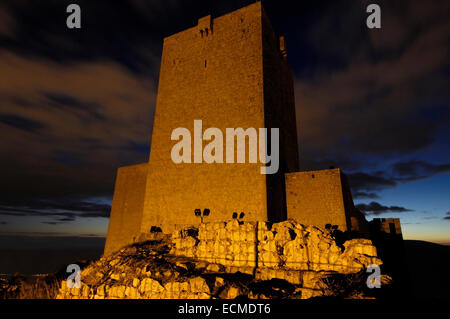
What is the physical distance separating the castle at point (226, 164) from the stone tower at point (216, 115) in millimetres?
64

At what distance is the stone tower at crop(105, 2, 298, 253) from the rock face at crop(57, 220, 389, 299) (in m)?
4.15

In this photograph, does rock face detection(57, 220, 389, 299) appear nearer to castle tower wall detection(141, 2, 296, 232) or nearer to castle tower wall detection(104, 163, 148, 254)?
castle tower wall detection(141, 2, 296, 232)

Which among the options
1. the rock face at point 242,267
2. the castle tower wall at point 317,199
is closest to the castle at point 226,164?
the castle tower wall at point 317,199

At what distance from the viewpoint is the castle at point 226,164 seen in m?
13.9

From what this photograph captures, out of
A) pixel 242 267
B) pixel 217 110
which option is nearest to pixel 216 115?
pixel 217 110

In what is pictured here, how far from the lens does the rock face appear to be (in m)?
7.15

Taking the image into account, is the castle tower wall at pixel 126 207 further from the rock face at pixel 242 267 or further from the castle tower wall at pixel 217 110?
the rock face at pixel 242 267

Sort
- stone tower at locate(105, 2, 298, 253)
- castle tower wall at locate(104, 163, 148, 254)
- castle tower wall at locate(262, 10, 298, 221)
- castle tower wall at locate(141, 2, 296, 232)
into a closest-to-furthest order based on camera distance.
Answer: castle tower wall at locate(262, 10, 298, 221) → castle tower wall at locate(141, 2, 296, 232) → stone tower at locate(105, 2, 298, 253) → castle tower wall at locate(104, 163, 148, 254)

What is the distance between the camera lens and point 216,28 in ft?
58.3

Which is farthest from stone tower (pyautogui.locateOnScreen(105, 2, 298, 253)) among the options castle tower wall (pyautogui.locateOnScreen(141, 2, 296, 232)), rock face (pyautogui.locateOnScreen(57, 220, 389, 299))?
rock face (pyautogui.locateOnScreen(57, 220, 389, 299))

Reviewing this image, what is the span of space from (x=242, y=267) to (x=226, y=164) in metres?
7.30
